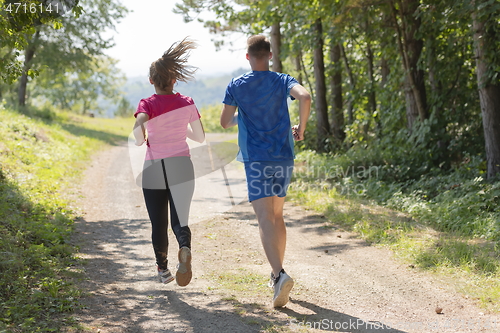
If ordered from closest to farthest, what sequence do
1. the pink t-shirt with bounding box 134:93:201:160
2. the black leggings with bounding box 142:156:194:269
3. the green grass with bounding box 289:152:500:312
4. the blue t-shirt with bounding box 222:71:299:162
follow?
1. the blue t-shirt with bounding box 222:71:299:162
2. the pink t-shirt with bounding box 134:93:201:160
3. the black leggings with bounding box 142:156:194:269
4. the green grass with bounding box 289:152:500:312

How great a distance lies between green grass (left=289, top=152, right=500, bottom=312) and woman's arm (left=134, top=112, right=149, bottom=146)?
3.25 metres

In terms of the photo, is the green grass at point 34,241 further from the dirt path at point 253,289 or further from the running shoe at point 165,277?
the running shoe at point 165,277

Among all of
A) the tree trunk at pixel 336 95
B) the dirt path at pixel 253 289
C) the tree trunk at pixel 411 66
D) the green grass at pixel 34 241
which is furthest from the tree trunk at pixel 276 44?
the dirt path at pixel 253 289

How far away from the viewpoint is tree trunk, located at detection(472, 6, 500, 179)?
829 centimetres

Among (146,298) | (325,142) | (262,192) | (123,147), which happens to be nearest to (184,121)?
(262,192)

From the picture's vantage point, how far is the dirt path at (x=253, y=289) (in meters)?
3.74

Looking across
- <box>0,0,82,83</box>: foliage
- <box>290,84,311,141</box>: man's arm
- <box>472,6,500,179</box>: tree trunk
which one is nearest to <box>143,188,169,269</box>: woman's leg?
<box>290,84,311,141</box>: man's arm

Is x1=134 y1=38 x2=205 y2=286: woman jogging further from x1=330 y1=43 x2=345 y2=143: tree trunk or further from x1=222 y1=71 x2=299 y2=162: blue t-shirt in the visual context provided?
x1=330 y1=43 x2=345 y2=143: tree trunk

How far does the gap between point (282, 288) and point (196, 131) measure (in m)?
1.62

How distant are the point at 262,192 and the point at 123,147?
1854cm

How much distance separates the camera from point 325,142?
15930mm

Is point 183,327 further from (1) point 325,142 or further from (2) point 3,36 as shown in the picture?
(1) point 325,142

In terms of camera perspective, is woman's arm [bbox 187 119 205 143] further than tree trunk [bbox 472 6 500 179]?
No

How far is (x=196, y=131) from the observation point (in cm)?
443
